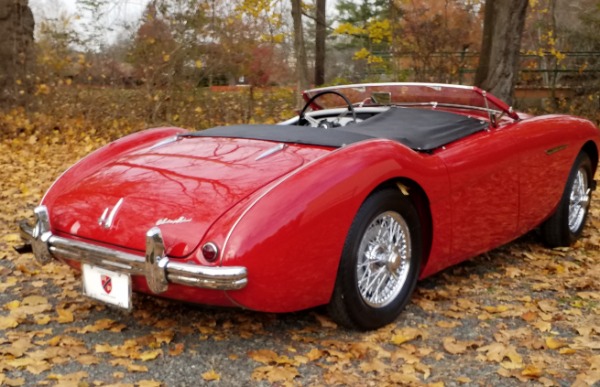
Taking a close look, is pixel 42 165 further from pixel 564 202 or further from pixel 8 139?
pixel 564 202

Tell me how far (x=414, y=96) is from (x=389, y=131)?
0.99 meters

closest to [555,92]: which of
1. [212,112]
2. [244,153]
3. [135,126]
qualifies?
[212,112]

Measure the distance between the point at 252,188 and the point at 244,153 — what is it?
482 millimetres

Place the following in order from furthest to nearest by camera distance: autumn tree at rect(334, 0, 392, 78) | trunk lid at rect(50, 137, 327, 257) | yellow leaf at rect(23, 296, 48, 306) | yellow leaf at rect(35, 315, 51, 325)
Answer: autumn tree at rect(334, 0, 392, 78) → yellow leaf at rect(23, 296, 48, 306) → yellow leaf at rect(35, 315, 51, 325) → trunk lid at rect(50, 137, 327, 257)

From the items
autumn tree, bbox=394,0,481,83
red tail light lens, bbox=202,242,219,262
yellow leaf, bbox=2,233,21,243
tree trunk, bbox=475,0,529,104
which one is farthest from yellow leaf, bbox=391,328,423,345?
autumn tree, bbox=394,0,481,83

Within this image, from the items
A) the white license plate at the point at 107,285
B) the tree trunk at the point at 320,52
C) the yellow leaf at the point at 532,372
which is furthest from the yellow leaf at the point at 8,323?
the tree trunk at the point at 320,52

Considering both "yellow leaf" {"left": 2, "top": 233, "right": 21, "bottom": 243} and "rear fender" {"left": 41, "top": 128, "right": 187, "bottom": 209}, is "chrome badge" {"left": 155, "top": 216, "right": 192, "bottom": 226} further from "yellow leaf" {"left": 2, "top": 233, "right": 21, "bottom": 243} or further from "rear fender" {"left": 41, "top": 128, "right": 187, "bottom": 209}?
"yellow leaf" {"left": 2, "top": 233, "right": 21, "bottom": 243}

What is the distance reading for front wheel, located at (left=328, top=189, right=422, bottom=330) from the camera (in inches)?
119

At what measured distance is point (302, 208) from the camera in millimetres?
2814

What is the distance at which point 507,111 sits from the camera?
14.3 ft

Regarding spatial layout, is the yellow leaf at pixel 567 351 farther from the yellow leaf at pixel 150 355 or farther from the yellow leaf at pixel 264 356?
the yellow leaf at pixel 150 355

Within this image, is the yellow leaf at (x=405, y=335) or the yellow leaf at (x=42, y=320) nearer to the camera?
the yellow leaf at (x=405, y=335)

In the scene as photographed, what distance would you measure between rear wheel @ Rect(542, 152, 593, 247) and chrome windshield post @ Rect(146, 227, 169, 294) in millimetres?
3024

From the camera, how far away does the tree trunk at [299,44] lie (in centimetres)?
1171
